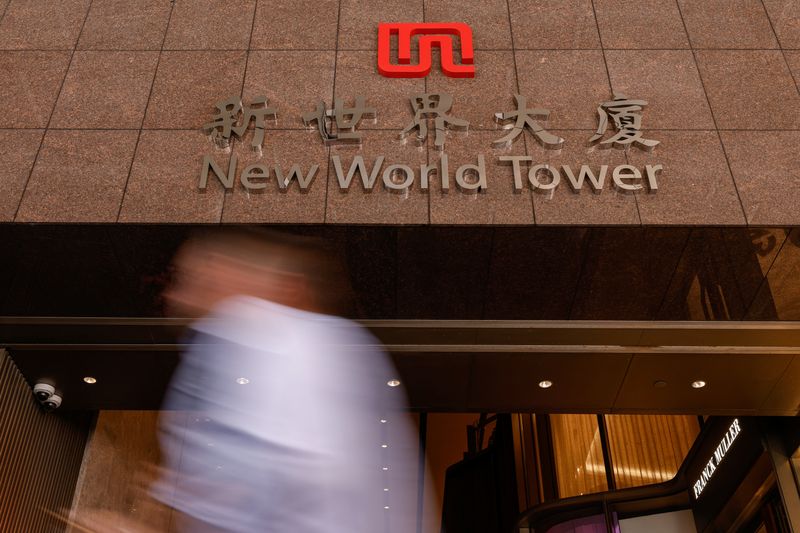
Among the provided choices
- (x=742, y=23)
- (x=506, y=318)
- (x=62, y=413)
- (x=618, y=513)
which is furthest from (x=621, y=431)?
(x=62, y=413)

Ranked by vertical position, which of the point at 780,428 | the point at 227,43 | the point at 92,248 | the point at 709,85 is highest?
the point at 227,43

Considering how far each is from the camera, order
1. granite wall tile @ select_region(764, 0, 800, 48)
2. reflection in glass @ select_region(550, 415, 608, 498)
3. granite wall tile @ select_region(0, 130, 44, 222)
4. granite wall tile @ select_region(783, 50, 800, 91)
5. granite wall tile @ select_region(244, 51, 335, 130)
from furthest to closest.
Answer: reflection in glass @ select_region(550, 415, 608, 498), granite wall tile @ select_region(764, 0, 800, 48), granite wall tile @ select_region(783, 50, 800, 91), granite wall tile @ select_region(244, 51, 335, 130), granite wall tile @ select_region(0, 130, 44, 222)

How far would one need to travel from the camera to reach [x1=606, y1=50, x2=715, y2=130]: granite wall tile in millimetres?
5141

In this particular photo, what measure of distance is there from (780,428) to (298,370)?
417cm

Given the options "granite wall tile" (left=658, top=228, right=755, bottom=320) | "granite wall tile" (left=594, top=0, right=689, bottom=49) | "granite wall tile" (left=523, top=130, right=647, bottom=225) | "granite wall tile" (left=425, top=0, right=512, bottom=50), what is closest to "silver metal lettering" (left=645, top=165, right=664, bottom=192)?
"granite wall tile" (left=523, top=130, right=647, bottom=225)

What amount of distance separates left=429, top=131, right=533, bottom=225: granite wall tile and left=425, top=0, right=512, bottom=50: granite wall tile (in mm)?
1067

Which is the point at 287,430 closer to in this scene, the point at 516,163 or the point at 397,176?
the point at 397,176

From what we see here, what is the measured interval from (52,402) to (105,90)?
8.33ft

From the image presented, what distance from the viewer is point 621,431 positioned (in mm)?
8922

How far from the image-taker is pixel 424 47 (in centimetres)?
561

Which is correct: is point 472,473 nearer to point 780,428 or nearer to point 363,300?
point 780,428

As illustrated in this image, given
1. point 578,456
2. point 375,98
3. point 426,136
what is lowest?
point 578,456

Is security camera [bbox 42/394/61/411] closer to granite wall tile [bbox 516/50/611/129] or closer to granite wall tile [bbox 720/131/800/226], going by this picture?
granite wall tile [bbox 516/50/611/129]

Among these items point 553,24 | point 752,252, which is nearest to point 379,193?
point 553,24
